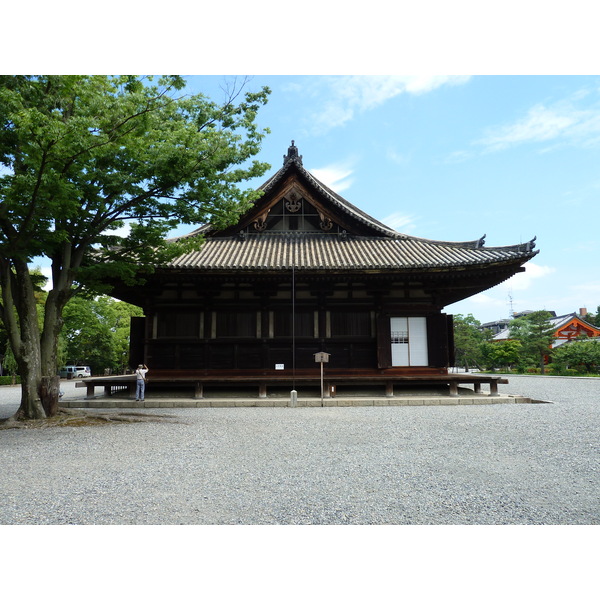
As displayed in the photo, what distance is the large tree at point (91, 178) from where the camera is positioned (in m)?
8.33

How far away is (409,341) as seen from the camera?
15430mm

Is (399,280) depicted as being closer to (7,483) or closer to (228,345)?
(228,345)

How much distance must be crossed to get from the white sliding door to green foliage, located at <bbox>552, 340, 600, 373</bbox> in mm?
30262

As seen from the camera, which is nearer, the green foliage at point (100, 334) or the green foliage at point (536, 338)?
the green foliage at point (100, 334)

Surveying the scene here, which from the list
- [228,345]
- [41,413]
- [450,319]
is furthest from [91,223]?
[450,319]

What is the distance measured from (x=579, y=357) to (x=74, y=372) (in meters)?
49.9

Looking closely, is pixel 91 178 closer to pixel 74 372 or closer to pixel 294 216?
pixel 294 216

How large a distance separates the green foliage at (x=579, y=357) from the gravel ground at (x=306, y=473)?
32.6 metres

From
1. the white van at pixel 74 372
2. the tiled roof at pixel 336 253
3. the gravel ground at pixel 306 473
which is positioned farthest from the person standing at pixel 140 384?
the white van at pixel 74 372

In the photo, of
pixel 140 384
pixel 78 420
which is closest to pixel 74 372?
pixel 140 384

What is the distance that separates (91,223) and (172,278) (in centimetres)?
409

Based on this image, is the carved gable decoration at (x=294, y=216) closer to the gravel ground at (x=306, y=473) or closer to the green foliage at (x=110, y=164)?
the green foliage at (x=110, y=164)

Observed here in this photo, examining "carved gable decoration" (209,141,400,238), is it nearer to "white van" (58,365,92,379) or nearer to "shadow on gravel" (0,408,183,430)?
"shadow on gravel" (0,408,183,430)

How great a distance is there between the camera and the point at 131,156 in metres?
9.52
